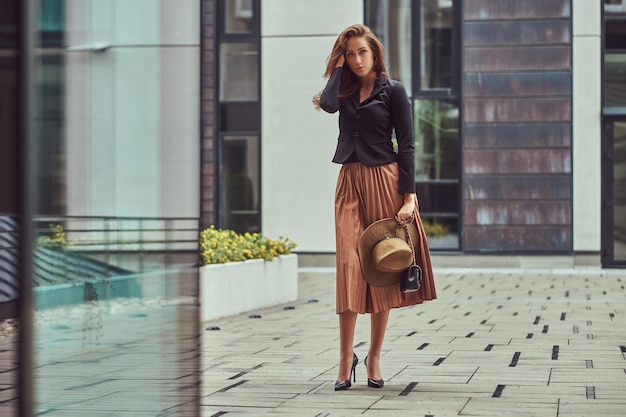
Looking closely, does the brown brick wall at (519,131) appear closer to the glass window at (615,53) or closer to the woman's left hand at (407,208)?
the glass window at (615,53)

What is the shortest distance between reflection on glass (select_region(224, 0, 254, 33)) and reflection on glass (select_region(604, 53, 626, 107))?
5.52 m

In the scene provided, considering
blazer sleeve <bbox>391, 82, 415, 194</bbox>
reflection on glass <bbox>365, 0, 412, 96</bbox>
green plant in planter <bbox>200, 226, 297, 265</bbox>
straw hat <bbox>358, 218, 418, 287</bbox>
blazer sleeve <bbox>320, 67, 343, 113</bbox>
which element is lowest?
green plant in planter <bbox>200, 226, 297, 265</bbox>

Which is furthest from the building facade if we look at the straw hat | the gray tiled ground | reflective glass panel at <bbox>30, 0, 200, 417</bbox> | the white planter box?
reflective glass panel at <bbox>30, 0, 200, 417</bbox>

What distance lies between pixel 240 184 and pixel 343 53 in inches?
507

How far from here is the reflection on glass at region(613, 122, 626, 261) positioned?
17.8m

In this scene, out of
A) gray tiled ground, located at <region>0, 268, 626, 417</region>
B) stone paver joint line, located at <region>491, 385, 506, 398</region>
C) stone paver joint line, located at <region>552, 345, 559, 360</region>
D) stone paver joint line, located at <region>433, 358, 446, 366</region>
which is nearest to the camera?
gray tiled ground, located at <region>0, 268, 626, 417</region>

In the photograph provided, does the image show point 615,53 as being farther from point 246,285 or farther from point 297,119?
point 246,285

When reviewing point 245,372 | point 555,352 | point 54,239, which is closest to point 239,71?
point 555,352

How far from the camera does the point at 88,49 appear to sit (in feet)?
9.92

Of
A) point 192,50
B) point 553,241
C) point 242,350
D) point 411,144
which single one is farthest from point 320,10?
point 192,50

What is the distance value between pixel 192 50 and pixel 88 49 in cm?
79

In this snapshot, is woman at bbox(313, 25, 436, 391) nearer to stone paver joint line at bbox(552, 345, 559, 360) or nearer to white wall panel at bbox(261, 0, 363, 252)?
stone paver joint line at bbox(552, 345, 559, 360)

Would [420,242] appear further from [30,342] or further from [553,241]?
[553,241]

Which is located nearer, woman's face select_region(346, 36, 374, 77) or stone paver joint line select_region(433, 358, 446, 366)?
woman's face select_region(346, 36, 374, 77)
